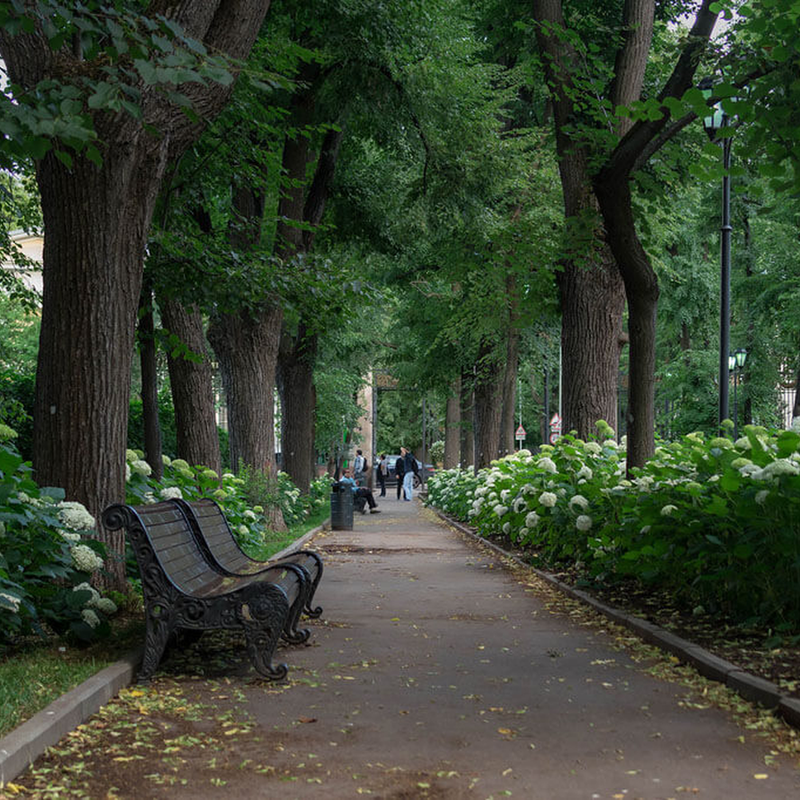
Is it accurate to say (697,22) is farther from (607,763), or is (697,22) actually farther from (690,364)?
(690,364)

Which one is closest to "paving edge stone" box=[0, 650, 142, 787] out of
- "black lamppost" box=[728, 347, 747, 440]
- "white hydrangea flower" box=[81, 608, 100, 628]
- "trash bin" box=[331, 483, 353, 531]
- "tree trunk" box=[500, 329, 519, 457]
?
"white hydrangea flower" box=[81, 608, 100, 628]

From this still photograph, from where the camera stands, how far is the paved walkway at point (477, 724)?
4473 mm

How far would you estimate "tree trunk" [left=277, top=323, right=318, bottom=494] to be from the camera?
25.5 m

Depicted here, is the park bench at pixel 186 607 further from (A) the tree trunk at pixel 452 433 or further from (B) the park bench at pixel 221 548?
(A) the tree trunk at pixel 452 433

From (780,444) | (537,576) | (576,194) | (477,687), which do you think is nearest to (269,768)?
(477,687)

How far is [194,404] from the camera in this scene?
50.4ft

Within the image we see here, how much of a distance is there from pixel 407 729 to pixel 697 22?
8.13m

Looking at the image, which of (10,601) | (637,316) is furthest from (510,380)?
(10,601)

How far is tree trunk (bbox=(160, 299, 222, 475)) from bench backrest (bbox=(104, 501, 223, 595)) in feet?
23.3

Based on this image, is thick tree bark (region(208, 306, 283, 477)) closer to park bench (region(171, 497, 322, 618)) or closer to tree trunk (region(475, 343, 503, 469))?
tree trunk (region(475, 343, 503, 469))

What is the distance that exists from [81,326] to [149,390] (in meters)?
5.26

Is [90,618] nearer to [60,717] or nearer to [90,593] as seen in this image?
[90,593]

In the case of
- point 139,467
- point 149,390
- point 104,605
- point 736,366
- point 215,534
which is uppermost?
point 736,366

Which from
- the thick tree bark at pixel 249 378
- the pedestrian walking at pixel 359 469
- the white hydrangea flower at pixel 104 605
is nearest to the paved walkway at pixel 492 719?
the white hydrangea flower at pixel 104 605
